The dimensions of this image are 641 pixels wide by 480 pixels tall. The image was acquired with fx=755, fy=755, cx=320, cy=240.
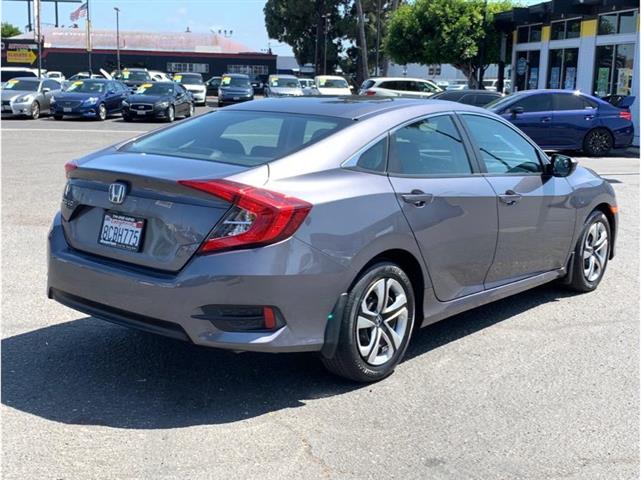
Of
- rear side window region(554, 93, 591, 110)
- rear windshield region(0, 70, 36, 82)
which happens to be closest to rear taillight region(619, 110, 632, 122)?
rear side window region(554, 93, 591, 110)

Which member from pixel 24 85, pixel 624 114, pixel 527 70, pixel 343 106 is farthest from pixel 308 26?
pixel 343 106

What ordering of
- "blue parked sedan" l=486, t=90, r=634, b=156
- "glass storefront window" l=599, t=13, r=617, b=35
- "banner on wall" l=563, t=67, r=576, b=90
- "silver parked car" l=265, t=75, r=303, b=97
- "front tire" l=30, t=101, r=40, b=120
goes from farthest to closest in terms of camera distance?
"silver parked car" l=265, t=75, r=303, b=97, "front tire" l=30, t=101, r=40, b=120, "banner on wall" l=563, t=67, r=576, b=90, "glass storefront window" l=599, t=13, r=617, b=35, "blue parked sedan" l=486, t=90, r=634, b=156

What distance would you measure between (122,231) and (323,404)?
4.67 ft

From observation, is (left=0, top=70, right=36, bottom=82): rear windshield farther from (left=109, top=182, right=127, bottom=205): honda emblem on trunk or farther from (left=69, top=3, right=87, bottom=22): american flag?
(left=109, top=182, right=127, bottom=205): honda emblem on trunk

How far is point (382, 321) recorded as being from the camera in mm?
4340

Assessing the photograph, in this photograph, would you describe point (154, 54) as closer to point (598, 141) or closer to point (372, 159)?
point (598, 141)

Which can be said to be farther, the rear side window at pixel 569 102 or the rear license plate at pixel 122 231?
the rear side window at pixel 569 102

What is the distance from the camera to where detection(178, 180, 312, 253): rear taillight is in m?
3.72

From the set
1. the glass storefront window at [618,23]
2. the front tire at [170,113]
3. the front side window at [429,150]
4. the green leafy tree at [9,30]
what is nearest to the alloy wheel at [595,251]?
the front side window at [429,150]

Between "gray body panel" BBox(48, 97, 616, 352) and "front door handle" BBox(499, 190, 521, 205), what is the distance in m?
0.04

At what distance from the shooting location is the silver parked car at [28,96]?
26.7 m

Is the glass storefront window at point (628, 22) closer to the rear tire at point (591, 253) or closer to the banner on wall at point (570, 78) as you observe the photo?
the banner on wall at point (570, 78)

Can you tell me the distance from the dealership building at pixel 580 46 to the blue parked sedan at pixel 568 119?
A: 167 inches

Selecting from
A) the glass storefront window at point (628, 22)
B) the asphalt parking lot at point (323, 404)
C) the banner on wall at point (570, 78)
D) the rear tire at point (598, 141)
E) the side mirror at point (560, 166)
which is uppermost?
the glass storefront window at point (628, 22)
